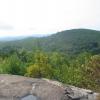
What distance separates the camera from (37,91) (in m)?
9.16

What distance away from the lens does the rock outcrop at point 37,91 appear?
9.09 m

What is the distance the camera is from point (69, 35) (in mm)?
116312

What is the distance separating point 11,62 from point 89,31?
89.3 meters

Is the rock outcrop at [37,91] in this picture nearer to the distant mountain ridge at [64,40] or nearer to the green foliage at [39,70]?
the green foliage at [39,70]

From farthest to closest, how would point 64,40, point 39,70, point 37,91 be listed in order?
point 64,40 → point 39,70 → point 37,91

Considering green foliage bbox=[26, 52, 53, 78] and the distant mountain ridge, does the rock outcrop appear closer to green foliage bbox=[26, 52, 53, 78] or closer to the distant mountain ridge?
green foliage bbox=[26, 52, 53, 78]

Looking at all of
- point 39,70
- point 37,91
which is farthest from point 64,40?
point 37,91

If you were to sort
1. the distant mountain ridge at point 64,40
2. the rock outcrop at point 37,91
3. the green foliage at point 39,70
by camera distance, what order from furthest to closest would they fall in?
the distant mountain ridge at point 64,40 → the green foliage at point 39,70 → the rock outcrop at point 37,91

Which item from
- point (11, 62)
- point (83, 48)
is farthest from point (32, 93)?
point (83, 48)

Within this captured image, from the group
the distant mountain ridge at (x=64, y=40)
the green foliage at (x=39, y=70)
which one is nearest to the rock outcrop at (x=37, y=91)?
the green foliage at (x=39, y=70)

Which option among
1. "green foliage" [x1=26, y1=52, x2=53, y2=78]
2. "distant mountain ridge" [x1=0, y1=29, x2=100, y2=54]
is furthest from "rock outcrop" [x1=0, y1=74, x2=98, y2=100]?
"distant mountain ridge" [x1=0, y1=29, x2=100, y2=54]

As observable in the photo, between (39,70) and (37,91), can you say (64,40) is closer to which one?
(39,70)

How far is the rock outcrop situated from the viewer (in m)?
9.09

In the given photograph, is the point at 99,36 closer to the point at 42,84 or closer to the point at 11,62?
the point at 11,62
